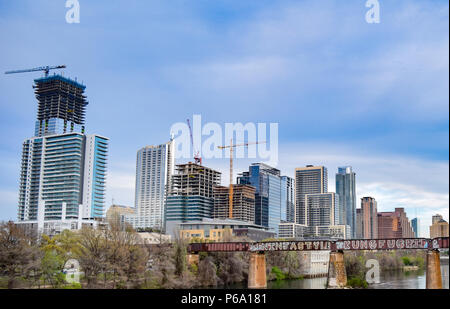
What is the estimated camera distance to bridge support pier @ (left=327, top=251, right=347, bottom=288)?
63.2 metres

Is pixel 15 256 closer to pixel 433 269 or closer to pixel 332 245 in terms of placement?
pixel 332 245

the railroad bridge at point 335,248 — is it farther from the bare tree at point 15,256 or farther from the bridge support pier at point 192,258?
the bare tree at point 15,256

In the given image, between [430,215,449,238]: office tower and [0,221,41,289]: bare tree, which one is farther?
[430,215,449,238]: office tower

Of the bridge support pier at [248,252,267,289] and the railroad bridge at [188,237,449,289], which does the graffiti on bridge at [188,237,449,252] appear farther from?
the bridge support pier at [248,252,267,289]

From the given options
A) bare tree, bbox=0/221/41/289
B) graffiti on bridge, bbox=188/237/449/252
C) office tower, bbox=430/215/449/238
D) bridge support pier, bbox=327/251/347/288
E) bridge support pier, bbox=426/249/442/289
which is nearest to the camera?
bare tree, bbox=0/221/41/289

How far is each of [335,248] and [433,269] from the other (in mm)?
11477

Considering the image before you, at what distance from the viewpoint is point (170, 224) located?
172000 millimetres

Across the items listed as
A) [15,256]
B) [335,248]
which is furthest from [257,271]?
[15,256]

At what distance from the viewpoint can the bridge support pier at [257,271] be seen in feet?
221

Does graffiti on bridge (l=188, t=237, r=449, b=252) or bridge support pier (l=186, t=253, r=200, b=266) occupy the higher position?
graffiti on bridge (l=188, t=237, r=449, b=252)

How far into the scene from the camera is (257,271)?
67.8 metres

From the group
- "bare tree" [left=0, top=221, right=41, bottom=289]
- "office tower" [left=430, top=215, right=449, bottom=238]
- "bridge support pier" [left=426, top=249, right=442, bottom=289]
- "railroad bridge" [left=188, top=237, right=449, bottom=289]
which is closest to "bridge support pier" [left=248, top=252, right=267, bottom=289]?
"railroad bridge" [left=188, top=237, right=449, bottom=289]
